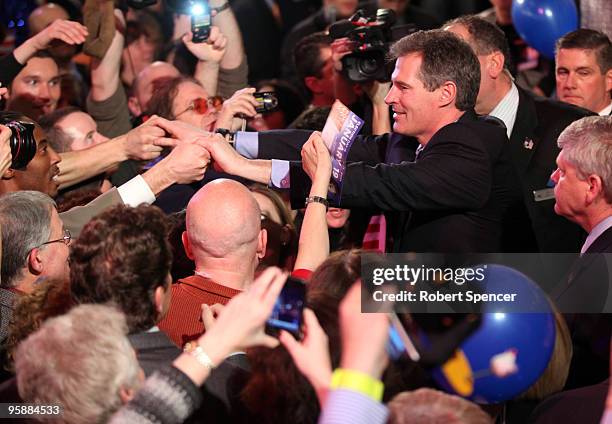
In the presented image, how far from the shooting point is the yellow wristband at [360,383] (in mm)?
1958

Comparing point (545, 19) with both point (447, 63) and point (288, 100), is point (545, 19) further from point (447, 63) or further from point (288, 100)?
point (447, 63)

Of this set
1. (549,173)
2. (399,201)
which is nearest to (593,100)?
(549,173)

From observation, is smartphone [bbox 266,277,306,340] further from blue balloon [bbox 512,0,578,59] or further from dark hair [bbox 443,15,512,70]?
blue balloon [bbox 512,0,578,59]

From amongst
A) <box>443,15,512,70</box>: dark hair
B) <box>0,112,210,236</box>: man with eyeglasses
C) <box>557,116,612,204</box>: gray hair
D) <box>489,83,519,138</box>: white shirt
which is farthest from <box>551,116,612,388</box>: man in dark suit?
<box>0,112,210,236</box>: man with eyeglasses

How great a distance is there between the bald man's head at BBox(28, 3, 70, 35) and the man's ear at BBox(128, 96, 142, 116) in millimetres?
687

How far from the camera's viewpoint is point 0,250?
2951 millimetres

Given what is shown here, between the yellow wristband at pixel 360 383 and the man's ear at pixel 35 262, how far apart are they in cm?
151

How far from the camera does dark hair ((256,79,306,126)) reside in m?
5.77

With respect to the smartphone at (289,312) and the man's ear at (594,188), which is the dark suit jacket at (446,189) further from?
the smartphone at (289,312)

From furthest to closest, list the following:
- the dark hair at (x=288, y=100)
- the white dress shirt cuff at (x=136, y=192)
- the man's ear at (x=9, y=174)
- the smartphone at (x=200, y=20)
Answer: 1. the dark hair at (x=288, y=100)
2. the smartphone at (x=200, y=20)
3. the man's ear at (x=9, y=174)
4. the white dress shirt cuff at (x=136, y=192)

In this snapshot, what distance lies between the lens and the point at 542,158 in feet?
14.1

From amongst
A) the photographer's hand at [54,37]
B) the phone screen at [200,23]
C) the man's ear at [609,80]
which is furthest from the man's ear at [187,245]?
the man's ear at [609,80]

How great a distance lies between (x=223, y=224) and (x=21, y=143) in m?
0.97

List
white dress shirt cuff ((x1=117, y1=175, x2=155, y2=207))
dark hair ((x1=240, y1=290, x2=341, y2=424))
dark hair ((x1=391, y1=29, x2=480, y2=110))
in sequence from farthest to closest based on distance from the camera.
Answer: white dress shirt cuff ((x1=117, y1=175, x2=155, y2=207)) → dark hair ((x1=391, y1=29, x2=480, y2=110)) → dark hair ((x1=240, y1=290, x2=341, y2=424))
